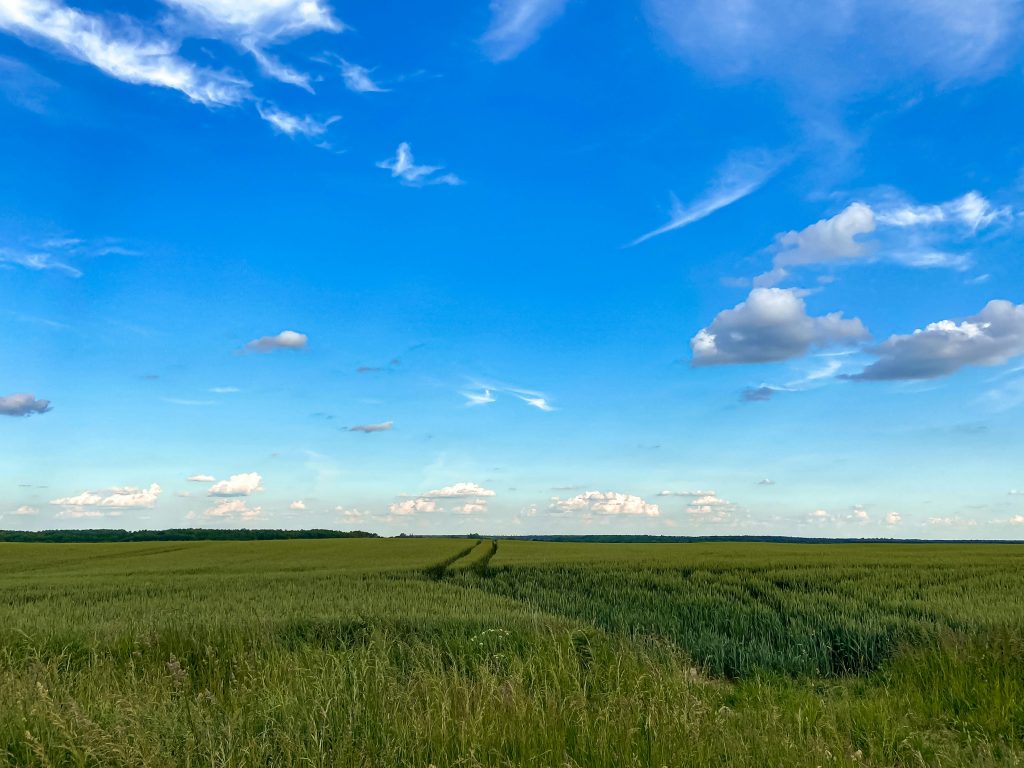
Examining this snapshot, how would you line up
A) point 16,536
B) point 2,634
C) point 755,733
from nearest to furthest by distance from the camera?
1. point 755,733
2. point 2,634
3. point 16,536

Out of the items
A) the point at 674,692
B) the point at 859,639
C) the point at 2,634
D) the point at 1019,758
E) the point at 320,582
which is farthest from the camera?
the point at 320,582

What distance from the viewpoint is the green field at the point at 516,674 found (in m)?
4.49

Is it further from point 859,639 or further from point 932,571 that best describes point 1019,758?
point 932,571

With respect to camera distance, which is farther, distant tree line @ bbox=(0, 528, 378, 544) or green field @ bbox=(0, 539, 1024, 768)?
distant tree line @ bbox=(0, 528, 378, 544)

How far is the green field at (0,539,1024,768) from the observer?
4492 millimetres

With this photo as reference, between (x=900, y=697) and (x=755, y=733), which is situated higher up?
(x=755, y=733)

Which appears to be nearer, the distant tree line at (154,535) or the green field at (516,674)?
the green field at (516,674)

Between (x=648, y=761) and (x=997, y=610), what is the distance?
12825 mm

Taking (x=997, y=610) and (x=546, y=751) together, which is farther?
(x=997, y=610)

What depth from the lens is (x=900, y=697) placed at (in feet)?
25.4

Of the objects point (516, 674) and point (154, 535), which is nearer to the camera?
point (516, 674)

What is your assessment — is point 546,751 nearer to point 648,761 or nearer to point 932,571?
point 648,761

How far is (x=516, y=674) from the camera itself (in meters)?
6.54

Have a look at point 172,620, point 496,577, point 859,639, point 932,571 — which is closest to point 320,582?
point 496,577
